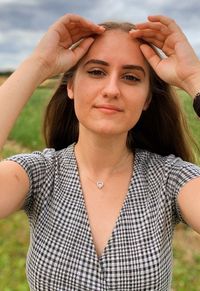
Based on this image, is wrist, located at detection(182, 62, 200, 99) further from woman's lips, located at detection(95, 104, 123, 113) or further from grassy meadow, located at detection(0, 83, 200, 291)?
grassy meadow, located at detection(0, 83, 200, 291)

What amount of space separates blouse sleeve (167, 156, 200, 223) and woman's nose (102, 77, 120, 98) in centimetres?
48

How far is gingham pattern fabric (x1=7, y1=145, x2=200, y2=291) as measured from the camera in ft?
8.54

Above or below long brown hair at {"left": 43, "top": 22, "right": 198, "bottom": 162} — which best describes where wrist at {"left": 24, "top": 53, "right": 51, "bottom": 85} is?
above

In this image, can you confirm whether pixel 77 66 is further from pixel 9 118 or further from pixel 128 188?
pixel 128 188

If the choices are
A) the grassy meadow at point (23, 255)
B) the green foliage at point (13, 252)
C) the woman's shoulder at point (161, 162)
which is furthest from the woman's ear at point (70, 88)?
the green foliage at point (13, 252)

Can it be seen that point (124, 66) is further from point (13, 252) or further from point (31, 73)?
point (13, 252)

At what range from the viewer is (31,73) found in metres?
2.78

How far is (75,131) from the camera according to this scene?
11.3 feet

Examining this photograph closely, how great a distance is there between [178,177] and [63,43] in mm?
931

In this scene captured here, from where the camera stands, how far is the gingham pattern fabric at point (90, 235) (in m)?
2.60

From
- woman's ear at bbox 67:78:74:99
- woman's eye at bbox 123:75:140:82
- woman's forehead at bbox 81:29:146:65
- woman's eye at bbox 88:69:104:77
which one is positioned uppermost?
woman's forehead at bbox 81:29:146:65

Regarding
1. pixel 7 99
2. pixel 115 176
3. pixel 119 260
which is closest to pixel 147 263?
pixel 119 260

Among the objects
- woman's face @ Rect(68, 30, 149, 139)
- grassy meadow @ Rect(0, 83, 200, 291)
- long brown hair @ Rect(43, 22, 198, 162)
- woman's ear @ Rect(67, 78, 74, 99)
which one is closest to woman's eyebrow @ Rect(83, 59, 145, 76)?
woman's face @ Rect(68, 30, 149, 139)

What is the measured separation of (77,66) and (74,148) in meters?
0.45
